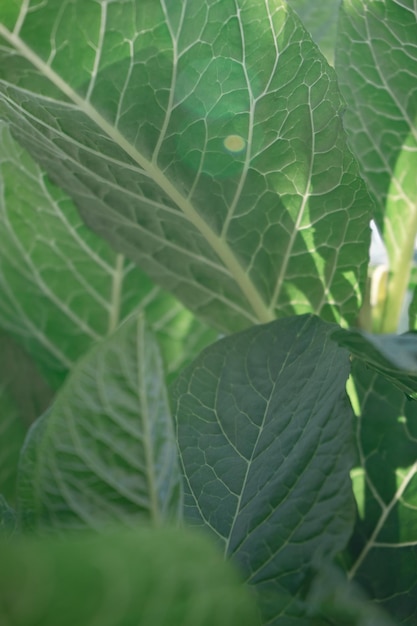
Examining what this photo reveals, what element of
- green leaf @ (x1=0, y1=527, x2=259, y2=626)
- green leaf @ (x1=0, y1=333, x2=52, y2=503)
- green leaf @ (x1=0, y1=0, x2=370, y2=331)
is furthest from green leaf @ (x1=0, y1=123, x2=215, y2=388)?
green leaf @ (x1=0, y1=527, x2=259, y2=626)

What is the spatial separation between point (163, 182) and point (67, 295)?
266 millimetres

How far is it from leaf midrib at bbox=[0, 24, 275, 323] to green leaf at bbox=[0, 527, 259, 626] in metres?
0.30

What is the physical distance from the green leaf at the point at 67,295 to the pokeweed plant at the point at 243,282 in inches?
2.7

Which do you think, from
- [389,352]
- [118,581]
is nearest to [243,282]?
[389,352]

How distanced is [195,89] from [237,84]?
0.03 metres

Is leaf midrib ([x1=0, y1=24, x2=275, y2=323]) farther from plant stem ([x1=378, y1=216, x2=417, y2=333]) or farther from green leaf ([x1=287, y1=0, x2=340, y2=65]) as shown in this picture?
green leaf ([x1=287, y1=0, x2=340, y2=65])

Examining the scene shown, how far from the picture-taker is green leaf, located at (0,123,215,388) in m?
0.72

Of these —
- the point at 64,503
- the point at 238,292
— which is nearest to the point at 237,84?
the point at 238,292

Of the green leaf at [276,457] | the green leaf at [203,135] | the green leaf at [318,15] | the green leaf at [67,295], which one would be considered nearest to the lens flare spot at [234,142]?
the green leaf at [203,135]

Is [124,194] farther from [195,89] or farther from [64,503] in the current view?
[64,503]

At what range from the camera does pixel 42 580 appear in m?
0.22

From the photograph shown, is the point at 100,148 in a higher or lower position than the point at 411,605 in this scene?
higher

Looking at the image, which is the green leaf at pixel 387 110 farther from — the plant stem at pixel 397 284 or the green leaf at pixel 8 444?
the green leaf at pixel 8 444

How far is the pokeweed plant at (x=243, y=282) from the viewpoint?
0.37 metres
